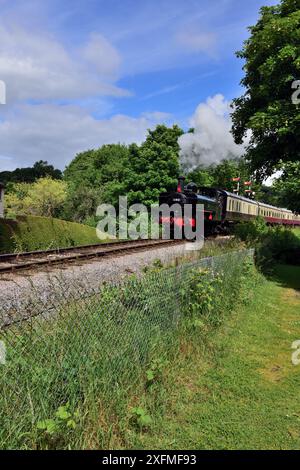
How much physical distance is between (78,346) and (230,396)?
93.5 inches

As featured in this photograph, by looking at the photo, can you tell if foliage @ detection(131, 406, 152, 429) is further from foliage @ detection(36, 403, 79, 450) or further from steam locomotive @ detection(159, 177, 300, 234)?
steam locomotive @ detection(159, 177, 300, 234)

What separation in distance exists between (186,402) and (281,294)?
27.2 ft

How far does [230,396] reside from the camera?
204 inches

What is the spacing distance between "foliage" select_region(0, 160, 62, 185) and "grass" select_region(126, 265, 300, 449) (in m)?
71.9

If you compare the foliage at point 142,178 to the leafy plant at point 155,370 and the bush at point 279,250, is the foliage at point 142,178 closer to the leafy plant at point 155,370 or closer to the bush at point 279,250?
the bush at point 279,250

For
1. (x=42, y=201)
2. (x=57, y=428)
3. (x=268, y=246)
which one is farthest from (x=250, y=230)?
(x=42, y=201)

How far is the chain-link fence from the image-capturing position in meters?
3.34

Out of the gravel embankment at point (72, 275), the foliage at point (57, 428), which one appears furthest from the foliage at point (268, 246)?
the foliage at point (57, 428)

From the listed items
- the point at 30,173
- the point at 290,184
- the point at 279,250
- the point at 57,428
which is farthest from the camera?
the point at 30,173

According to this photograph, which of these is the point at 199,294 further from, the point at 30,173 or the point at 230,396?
the point at 30,173

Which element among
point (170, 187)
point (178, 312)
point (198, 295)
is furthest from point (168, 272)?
point (170, 187)

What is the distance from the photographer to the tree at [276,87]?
12.4 m
